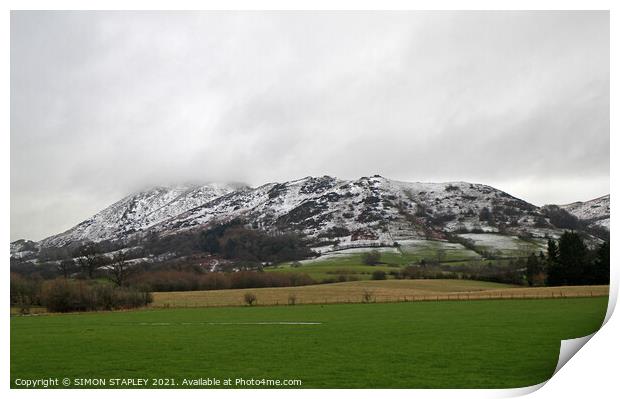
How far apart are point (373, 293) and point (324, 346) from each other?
36421 mm

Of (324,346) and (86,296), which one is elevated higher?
(86,296)

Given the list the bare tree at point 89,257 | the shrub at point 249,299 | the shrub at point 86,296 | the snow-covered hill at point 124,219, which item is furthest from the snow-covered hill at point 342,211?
the shrub at point 249,299

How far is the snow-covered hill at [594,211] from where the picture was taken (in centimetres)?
3428

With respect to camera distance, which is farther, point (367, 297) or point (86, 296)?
point (367, 297)

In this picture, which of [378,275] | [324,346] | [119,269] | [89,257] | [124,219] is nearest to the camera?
[324,346]

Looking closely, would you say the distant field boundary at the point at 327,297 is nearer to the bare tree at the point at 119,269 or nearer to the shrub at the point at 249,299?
the shrub at the point at 249,299

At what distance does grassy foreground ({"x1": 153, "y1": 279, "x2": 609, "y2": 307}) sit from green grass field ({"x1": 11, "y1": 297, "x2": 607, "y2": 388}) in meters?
12.2

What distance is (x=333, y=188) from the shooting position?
139m

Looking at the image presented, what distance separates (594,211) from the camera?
42.8 metres

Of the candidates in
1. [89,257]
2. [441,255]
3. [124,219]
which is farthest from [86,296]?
[441,255]

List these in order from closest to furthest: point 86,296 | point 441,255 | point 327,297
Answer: point 86,296
point 327,297
point 441,255

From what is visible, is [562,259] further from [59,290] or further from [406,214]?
[406,214]

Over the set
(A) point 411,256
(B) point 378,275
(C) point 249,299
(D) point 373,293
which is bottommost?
(D) point 373,293

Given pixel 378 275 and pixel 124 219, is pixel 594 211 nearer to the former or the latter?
pixel 378 275
